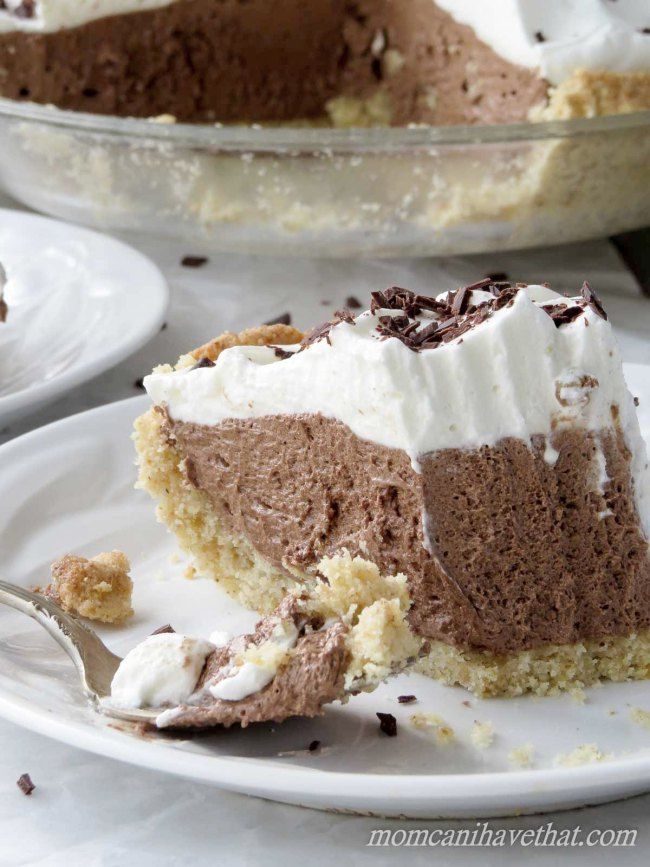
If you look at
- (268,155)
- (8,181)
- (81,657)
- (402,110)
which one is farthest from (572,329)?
(402,110)

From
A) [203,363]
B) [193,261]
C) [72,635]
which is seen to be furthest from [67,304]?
[72,635]

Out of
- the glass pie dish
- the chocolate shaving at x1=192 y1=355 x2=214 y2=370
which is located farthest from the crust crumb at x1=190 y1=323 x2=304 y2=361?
the glass pie dish

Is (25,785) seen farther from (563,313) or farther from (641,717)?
(563,313)

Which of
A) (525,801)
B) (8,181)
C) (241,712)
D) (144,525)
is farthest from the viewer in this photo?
(8,181)

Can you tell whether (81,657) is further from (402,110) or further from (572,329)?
(402,110)

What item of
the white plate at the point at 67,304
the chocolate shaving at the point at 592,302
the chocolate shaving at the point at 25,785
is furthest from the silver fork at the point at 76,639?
the chocolate shaving at the point at 592,302

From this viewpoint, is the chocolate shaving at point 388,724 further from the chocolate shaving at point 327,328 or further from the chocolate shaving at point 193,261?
the chocolate shaving at point 193,261
